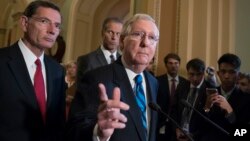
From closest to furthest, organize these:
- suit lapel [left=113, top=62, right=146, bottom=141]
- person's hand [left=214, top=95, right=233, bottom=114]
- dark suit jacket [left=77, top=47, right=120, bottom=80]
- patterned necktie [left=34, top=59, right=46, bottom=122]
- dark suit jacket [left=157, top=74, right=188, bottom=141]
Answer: suit lapel [left=113, top=62, right=146, bottom=141], patterned necktie [left=34, top=59, right=46, bottom=122], person's hand [left=214, top=95, right=233, bottom=114], dark suit jacket [left=77, top=47, right=120, bottom=80], dark suit jacket [left=157, top=74, right=188, bottom=141]

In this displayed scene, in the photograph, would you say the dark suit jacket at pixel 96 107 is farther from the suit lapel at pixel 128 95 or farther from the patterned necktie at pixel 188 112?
the patterned necktie at pixel 188 112

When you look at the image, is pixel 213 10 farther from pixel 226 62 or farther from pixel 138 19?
pixel 138 19

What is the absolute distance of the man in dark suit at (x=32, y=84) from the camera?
190 centimetres

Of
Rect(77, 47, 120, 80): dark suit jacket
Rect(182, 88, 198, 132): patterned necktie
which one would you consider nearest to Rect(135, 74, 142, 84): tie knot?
Rect(77, 47, 120, 80): dark suit jacket

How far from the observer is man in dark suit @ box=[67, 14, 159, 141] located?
146 centimetres

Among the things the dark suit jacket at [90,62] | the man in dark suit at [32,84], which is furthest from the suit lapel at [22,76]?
the dark suit jacket at [90,62]

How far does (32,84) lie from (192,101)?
5.58 ft

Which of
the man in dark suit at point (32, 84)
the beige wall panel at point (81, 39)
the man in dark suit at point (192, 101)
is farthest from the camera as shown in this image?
the beige wall panel at point (81, 39)

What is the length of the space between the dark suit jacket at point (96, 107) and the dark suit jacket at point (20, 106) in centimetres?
31

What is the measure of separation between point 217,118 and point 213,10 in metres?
2.74

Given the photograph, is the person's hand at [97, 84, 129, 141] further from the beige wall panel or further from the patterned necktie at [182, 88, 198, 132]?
the beige wall panel

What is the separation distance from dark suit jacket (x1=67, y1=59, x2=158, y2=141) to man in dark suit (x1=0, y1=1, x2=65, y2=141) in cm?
31

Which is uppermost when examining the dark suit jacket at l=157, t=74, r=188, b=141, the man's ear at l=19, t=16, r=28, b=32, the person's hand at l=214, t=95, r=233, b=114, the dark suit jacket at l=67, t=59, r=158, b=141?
the man's ear at l=19, t=16, r=28, b=32

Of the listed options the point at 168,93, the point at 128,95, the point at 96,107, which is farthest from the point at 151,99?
the point at 168,93
